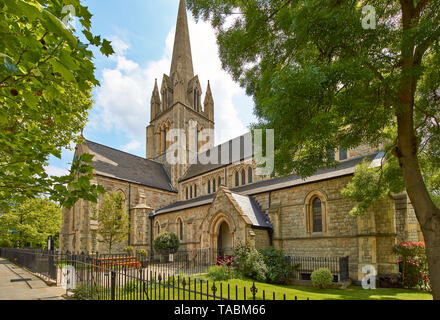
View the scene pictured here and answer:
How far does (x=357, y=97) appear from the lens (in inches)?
243

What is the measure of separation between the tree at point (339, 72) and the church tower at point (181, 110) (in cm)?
2685

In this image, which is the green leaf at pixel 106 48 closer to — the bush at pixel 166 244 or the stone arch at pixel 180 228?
the bush at pixel 166 244

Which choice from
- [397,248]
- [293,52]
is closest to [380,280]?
[397,248]

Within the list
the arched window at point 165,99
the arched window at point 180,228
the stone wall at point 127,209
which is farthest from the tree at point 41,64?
the arched window at point 165,99

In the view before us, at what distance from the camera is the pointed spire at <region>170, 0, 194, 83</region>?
1545 inches

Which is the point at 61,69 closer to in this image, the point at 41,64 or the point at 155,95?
the point at 41,64

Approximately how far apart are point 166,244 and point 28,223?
21834 mm

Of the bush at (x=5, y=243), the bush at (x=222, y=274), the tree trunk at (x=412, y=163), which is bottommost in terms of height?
the bush at (x=5, y=243)

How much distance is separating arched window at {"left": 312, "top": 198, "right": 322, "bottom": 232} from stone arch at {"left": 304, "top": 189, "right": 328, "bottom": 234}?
17 centimetres

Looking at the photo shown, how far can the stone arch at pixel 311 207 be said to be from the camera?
49.9 ft

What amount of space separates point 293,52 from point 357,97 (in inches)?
106

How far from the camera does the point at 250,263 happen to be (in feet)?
43.7

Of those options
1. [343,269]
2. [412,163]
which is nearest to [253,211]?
[343,269]

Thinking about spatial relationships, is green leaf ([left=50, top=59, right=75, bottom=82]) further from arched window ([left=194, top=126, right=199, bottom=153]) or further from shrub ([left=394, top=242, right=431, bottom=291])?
arched window ([left=194, top=126, right=199, bottom=153])
